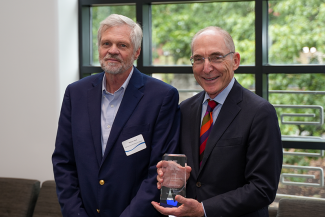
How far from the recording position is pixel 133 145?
1.88m

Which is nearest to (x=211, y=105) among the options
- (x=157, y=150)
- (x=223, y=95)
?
(x=223, y=95)

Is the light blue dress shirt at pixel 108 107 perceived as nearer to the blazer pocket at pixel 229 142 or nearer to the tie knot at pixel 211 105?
the tie knot at pixel 211 105

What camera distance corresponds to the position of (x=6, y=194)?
309cm

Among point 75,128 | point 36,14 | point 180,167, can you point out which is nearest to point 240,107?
point 180,167

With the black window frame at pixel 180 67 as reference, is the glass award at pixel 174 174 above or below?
below

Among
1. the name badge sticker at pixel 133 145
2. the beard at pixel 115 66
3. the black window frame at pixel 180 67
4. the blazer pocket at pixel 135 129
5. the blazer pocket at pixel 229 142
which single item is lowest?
the name badge sticker at pixel 133 145

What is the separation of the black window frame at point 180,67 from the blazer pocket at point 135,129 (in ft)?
4.67

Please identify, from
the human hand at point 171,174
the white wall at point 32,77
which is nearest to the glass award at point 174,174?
the human hand at point 171,174

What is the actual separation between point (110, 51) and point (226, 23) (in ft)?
5.44

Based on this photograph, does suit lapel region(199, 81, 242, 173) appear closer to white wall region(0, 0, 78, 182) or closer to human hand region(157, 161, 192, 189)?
human hand region(157, 161, 192, 189)

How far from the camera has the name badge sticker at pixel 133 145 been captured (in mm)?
1872

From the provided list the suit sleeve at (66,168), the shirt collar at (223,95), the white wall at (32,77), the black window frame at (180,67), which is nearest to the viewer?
the shirt collar at (223,95)

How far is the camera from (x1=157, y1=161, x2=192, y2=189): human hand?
5.58ft

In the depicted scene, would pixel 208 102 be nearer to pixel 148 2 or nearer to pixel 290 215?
pixel 290 215
